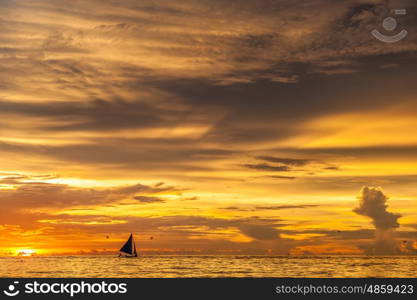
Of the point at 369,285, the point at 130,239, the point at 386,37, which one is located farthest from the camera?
the point at 130,239

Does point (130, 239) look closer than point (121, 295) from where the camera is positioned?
No

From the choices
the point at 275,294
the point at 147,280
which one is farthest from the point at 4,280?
the point at 275,294

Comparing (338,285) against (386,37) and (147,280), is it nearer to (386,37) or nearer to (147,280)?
(147,280)

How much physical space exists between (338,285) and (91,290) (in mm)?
2894

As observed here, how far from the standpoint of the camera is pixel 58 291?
6773 millimetres

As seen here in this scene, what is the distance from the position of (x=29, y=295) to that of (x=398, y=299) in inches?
170

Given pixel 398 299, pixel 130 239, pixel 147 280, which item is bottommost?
pixel 398 299

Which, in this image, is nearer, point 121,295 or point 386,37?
point 121,295

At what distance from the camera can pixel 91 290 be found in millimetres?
6797

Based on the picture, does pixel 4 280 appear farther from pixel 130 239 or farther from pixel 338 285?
pixel 130 239

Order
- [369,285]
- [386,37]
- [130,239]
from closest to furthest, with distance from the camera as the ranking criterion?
[369,285] < [386,37] < [130,239]

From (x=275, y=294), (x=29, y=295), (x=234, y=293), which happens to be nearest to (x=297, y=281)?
(x=275, y=294)

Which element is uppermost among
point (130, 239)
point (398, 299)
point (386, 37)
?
point (130, 239)

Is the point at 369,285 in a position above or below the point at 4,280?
below
